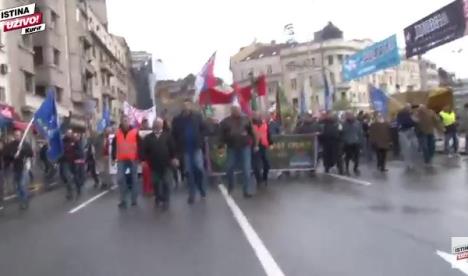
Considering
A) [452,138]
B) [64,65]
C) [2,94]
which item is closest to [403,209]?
[452,138]

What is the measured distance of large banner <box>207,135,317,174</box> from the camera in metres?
17.1

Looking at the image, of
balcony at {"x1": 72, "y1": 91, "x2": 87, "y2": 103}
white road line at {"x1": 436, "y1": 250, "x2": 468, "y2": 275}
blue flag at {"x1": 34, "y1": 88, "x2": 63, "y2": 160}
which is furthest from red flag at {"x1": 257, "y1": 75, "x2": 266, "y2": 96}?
balcony at {"x1": 72, "y1": 91, "x2": 87, "y2": 103}

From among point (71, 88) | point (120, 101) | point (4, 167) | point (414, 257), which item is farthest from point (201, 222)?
point (120, 101)

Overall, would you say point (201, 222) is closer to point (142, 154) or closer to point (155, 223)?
point (155, 223)

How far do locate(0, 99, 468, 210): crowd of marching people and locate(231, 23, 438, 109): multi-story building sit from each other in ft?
219

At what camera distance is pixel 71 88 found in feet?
169

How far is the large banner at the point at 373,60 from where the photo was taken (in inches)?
1147

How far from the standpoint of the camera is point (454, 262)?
6004 millimetres

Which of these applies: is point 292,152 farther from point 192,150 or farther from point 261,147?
point 192,150

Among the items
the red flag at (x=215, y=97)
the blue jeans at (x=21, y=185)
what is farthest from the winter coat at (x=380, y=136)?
the blue jeans at (x=21, y=185)

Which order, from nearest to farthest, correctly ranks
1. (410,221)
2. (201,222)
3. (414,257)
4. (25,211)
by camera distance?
(414,257)
(410,221)
(201,222)
(25,211)

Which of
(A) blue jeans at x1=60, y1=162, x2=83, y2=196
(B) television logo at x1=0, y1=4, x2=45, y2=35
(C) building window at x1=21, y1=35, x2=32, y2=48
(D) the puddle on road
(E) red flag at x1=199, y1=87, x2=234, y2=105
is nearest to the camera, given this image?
(D) the puddle on road

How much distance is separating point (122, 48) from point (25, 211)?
3146 inches

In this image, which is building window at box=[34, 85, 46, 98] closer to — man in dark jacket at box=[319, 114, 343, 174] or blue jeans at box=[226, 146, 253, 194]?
man in dark jacket at box=[319, 114, 343, 174]
